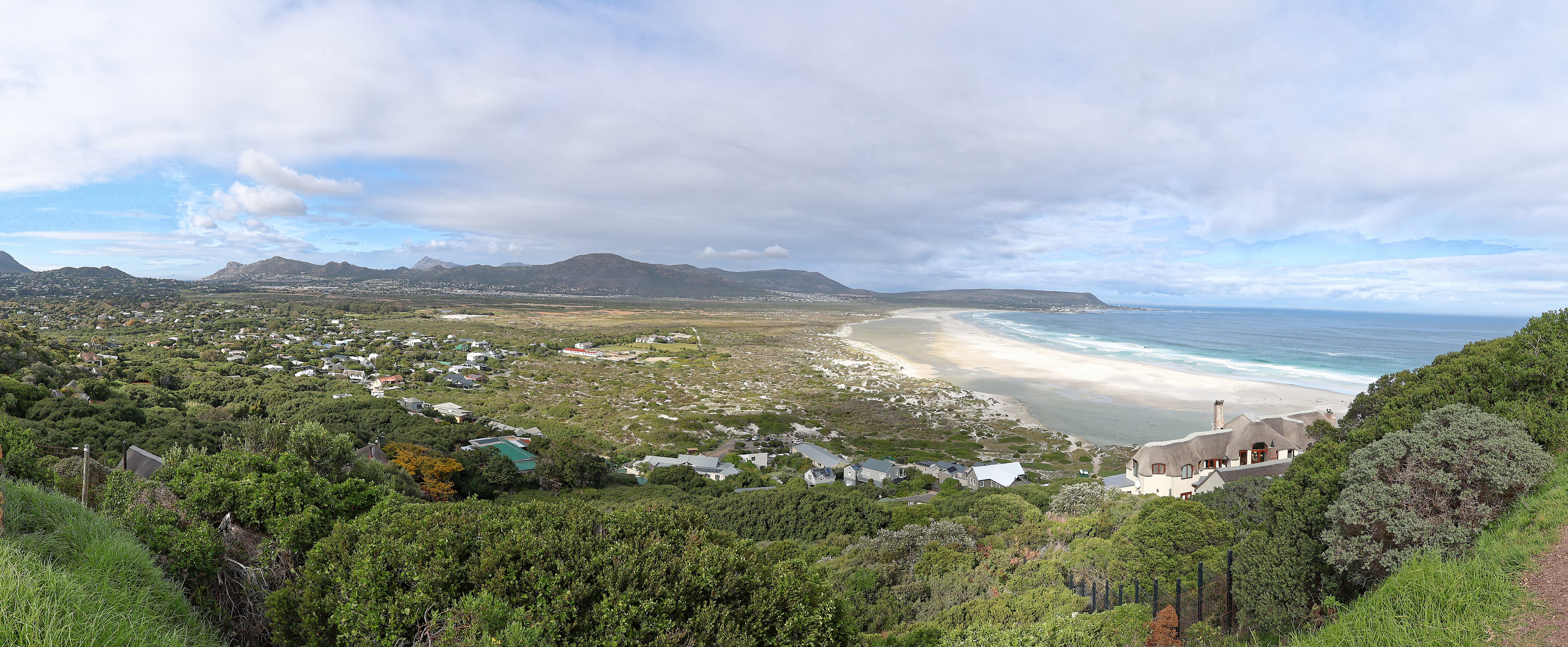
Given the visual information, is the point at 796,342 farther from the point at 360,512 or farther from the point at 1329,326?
the point at 1329,326

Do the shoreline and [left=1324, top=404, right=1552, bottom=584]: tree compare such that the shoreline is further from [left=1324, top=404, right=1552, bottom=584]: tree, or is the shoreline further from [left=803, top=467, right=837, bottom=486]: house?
[left=1324, top=404, right=1552, bottom=584]: tree

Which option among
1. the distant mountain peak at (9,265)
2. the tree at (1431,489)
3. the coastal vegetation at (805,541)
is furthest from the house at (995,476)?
the distant mountain peak at (9,265)

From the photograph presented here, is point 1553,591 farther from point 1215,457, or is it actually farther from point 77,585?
point 1215,457

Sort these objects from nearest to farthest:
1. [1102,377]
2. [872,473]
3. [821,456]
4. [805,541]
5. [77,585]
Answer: [77,585]
[805,541]
[872,473]
[821,456]
[1102,377]

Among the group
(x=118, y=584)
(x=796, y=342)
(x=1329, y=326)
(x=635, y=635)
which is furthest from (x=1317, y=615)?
(x=1329, y=326)

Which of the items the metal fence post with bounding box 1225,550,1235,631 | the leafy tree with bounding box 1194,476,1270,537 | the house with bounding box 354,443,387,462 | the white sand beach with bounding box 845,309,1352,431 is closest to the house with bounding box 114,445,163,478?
the house with bounding box 354,443,387,462

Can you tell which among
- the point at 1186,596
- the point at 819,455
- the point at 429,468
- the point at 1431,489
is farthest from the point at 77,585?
the point at 819,455

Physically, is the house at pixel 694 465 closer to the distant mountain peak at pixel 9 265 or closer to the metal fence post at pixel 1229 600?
the metal fence post at pixel 1229 600
